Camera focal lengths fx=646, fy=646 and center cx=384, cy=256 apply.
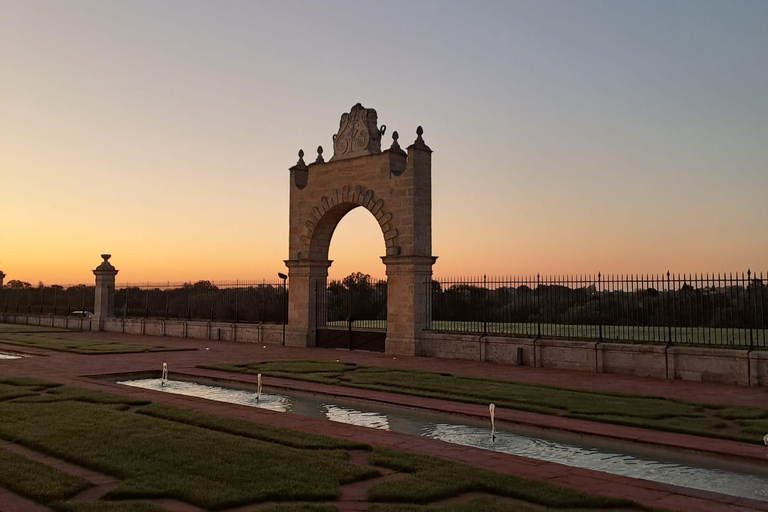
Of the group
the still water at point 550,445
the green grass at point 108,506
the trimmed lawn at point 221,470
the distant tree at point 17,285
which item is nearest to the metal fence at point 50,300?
the distant tree at point 17,285

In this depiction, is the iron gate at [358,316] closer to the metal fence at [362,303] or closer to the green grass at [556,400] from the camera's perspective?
the metal fence at [362,303]

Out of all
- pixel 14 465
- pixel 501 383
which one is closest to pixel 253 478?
pixel 14 465

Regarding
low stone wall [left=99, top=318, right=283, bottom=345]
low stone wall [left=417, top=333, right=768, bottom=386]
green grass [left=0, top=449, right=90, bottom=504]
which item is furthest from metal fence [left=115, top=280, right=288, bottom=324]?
green grass [left=0, top=449, right=90, bottom=504]

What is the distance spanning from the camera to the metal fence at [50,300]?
36.8m

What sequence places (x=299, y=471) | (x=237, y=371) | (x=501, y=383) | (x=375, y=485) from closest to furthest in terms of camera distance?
1. (x=375, y=485)
2. (x=299, y=471)
3. (x=501, y=383)
4. (x=237, y=371)

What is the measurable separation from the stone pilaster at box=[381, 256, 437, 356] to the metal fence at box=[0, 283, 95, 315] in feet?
73.2

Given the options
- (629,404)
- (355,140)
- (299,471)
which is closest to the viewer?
(299,471)

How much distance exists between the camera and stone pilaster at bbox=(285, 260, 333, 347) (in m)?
23.3

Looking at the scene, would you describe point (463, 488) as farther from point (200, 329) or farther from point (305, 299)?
point (200, 329)

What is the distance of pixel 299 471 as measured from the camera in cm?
630

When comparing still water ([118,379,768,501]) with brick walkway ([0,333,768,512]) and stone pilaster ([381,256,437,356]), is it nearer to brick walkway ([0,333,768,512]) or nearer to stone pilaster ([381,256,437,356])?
brick walkway ([0,333,768,512])

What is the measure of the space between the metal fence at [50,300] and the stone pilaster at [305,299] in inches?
687

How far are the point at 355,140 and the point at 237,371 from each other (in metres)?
10.3

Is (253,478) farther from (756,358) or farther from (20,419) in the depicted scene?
(756,358)
